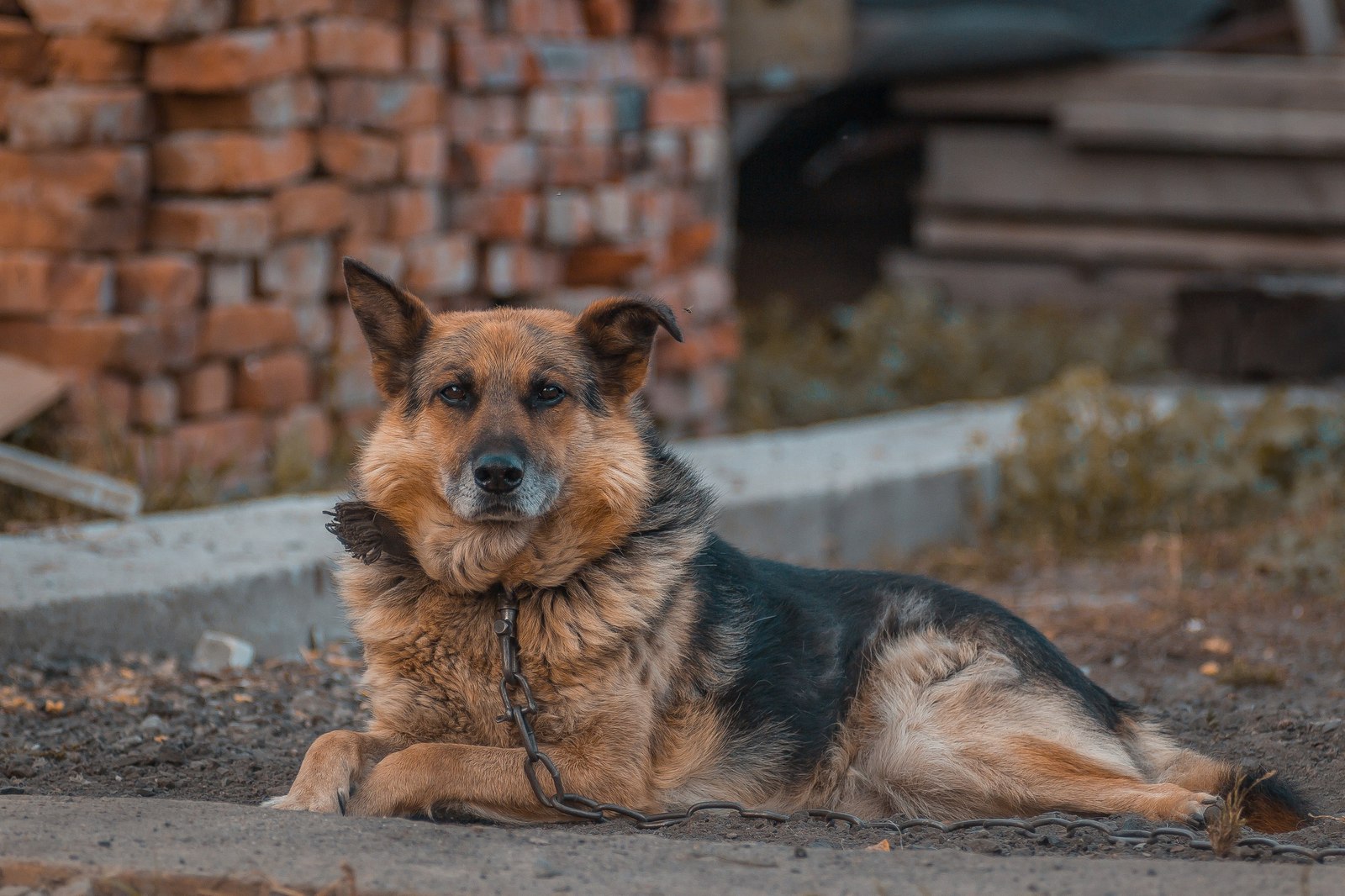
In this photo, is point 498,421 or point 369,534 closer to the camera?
point 498,421

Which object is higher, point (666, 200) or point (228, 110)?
point (228, 110)

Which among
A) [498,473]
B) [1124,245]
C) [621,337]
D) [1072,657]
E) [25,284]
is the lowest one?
[1072,657]

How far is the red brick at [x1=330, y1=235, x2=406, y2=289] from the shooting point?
7.11 metres

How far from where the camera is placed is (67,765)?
13.0 feet

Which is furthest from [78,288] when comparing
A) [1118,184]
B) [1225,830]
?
[1118,184]

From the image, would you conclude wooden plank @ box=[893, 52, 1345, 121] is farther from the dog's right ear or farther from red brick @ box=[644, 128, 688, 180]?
the dog's right ear

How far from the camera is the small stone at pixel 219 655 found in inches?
Answer: 189

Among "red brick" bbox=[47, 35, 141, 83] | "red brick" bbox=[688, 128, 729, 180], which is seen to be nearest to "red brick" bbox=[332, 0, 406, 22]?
"red brick" bbox=[47, 35, 141, 83]

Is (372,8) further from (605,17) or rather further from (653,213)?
(653,213)

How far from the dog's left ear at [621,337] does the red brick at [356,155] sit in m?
3.34

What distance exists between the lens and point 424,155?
24.1ft

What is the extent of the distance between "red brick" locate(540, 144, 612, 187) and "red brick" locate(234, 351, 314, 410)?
181 cm

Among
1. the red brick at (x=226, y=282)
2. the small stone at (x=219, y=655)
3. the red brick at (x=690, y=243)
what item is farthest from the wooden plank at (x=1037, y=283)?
the small stone at (x=219, y=655)

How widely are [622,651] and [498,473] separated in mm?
540
